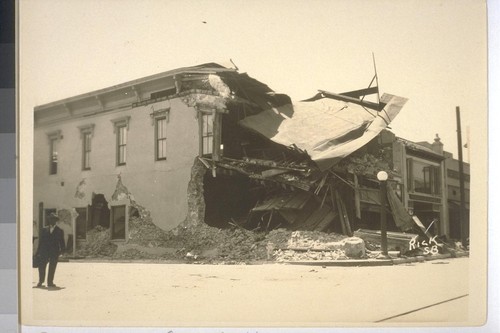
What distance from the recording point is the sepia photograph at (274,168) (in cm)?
470

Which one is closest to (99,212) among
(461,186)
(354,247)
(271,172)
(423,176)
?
(271,172)

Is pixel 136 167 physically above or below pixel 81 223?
above

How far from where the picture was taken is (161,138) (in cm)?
489

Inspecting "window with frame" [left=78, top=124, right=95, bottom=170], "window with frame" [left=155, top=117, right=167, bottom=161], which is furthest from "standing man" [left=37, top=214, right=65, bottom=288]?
"window with frame" [left=155, top=117, right=167, bottom=161]

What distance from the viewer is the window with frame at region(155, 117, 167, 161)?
487 centimetres

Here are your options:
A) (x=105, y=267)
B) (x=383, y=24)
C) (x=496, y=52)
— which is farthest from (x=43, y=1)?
(x=496, y=52)

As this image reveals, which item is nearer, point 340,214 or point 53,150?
point 340,214

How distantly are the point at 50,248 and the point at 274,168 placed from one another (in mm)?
2049

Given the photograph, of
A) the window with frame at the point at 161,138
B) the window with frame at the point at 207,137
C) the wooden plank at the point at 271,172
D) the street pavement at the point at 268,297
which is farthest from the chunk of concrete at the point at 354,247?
the window with frame at the point at 161,138

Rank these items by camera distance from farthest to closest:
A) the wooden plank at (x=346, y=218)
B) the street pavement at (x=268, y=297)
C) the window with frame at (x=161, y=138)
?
the window with frame at (x=161, y=138), the wooden plank at (x=346, y=218), the street pavement at (x=268, y=297)

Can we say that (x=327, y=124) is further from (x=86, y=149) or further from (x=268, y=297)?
(x=86, y=149)

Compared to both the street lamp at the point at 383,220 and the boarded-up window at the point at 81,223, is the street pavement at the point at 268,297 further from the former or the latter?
the boarded-up window at the point at 81,223

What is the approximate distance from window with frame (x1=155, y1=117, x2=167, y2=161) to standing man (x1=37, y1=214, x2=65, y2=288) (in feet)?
3.44

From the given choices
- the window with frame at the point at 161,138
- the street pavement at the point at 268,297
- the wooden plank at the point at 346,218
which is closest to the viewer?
the street pavement at the point at 268,297
